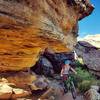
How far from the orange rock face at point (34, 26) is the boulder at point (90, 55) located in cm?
1485

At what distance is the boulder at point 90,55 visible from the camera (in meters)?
28.3

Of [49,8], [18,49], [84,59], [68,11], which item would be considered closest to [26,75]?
[18,49]

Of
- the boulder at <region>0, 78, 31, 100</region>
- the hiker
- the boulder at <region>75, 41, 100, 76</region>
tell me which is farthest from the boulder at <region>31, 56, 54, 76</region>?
the boulder at <region>0, 78, 31, 100</region>

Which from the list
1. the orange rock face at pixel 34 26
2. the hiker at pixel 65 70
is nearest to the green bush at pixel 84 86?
the hiker at pixel 65 70

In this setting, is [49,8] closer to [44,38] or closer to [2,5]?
[44,38]

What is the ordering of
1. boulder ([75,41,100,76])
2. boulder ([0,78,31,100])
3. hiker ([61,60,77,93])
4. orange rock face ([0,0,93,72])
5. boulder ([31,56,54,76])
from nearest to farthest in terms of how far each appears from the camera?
orange rock face ([0,0,93,72])
boulder ([0,78,31,100])
hiker ([61,60,77,93])
boulder ([31,56,54,76])
boulder ([75,41,100,76])

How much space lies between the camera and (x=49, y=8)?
982 centimetres

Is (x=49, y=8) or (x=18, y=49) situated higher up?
(x=49, y=8)

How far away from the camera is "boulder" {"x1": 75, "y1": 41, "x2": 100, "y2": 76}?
28253 millimetres

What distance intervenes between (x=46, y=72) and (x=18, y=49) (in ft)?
42.6

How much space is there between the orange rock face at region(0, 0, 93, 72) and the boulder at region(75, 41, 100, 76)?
1485cm

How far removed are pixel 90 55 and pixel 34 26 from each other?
21.9m

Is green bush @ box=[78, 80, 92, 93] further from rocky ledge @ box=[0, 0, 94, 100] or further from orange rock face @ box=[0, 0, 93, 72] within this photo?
orange rock face @ box=[0, 0, 93, 72]

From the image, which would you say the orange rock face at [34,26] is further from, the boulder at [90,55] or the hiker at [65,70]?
the boulder at [90,55]
